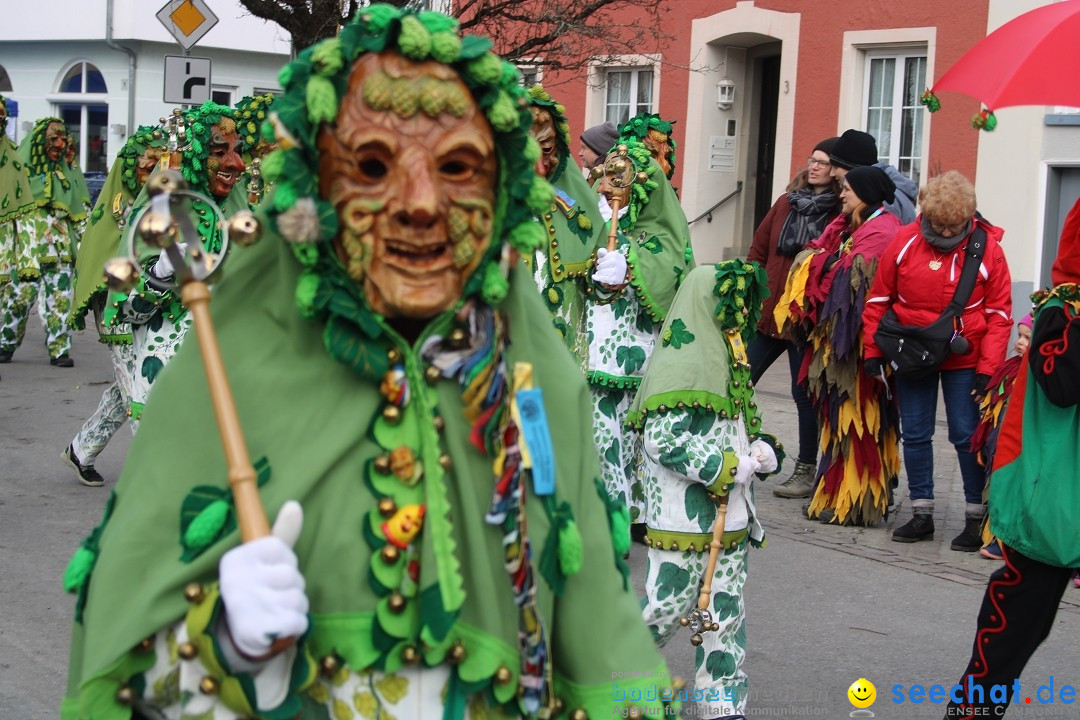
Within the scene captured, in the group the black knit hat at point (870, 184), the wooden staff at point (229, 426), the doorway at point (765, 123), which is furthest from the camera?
the doorway at point (765, 123)

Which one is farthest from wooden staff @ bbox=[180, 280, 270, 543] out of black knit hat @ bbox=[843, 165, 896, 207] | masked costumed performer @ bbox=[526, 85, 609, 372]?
black knit hat @ bbox=[843, 165, 896, 207]

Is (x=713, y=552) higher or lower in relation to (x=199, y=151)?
lower

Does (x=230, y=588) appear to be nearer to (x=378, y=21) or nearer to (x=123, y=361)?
(x=378, y=21)

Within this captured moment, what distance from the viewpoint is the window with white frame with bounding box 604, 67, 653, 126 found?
1856 centimetres

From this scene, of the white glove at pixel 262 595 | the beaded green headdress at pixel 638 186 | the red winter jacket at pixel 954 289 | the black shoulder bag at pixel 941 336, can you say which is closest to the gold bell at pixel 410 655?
the white glove at pixel 262 595

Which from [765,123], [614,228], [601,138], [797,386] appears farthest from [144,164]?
[765,123]

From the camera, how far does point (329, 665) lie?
2396 millimetres

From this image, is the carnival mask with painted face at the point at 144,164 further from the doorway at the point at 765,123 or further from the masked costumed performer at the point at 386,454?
the doorway at the point at 765,123

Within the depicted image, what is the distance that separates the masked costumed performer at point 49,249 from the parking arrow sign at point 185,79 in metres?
1.02

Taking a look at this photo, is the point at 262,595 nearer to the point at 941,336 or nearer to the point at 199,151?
the point at 199,151

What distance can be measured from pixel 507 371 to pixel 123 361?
457cm

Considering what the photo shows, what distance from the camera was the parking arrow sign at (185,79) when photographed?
1305 cm

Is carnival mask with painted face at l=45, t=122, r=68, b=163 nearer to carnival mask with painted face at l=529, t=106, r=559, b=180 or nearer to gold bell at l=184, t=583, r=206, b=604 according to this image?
carnival mask with painted face at l=529, t=106, r=559, b=180

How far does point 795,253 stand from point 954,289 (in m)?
1.41
